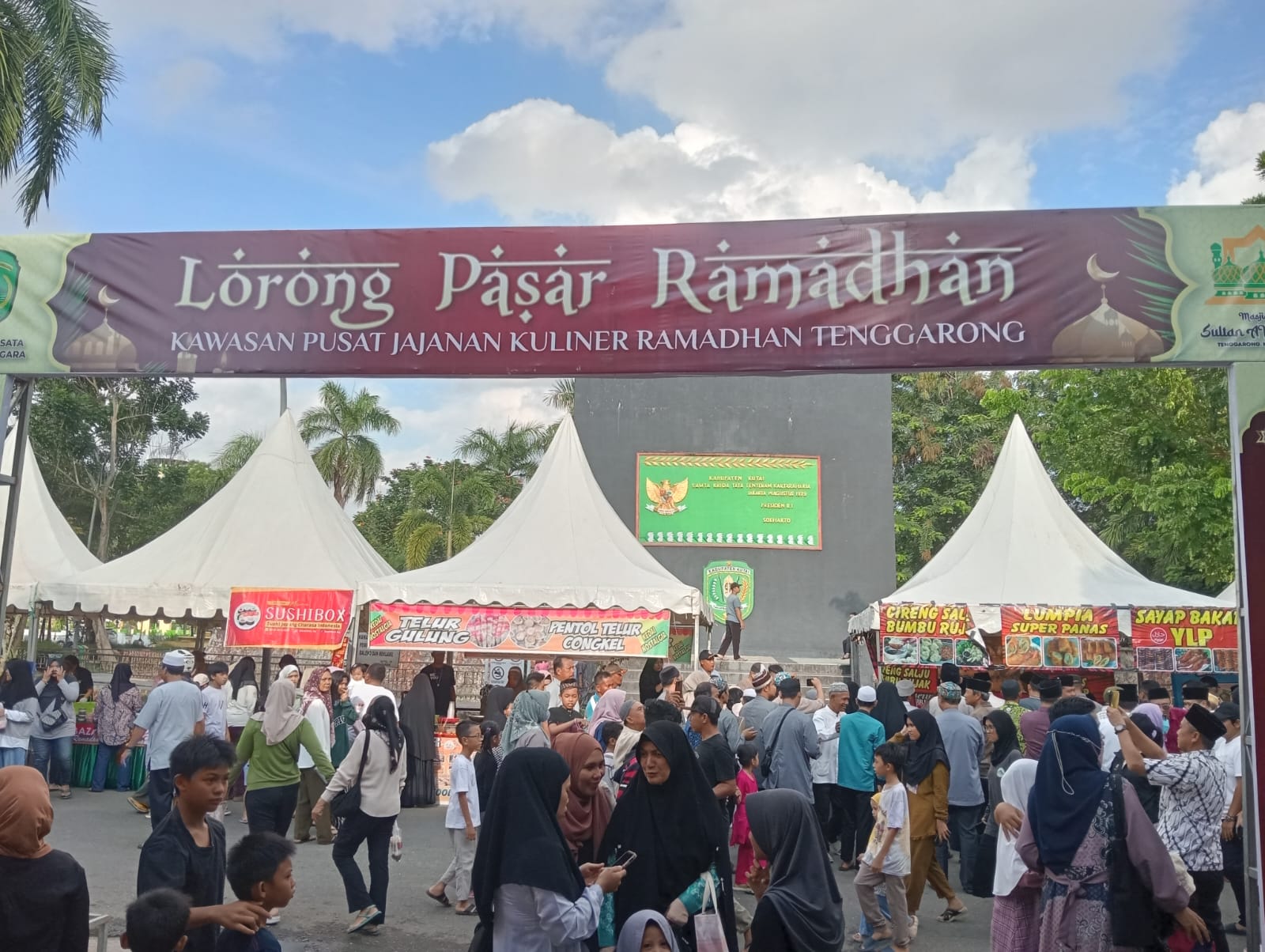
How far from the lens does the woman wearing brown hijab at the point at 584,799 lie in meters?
4.14

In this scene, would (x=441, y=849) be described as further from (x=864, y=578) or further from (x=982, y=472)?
(x=982, y=472)

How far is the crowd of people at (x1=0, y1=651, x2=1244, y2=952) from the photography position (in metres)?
3.03

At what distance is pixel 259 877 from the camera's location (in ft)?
9.40

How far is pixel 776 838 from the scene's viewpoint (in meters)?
3.46

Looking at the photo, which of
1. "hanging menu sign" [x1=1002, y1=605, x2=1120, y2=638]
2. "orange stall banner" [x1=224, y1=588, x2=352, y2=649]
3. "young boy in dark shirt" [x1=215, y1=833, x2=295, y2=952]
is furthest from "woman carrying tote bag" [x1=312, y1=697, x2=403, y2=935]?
"hanging menu sign" [x1=1002, y1=605, x2=1120, y2=638]

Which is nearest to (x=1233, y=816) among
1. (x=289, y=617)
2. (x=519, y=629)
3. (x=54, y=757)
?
(x=519, y=629)

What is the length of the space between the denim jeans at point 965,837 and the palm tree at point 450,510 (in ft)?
76.7

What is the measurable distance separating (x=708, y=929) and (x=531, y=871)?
72 centimetres

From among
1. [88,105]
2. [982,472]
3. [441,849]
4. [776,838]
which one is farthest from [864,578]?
[776,838]

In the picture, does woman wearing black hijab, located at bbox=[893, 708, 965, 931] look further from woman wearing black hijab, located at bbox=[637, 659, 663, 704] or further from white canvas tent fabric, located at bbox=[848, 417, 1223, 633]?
white canvas tent fabric, located at bbox=[848, 417, 1223, 633]

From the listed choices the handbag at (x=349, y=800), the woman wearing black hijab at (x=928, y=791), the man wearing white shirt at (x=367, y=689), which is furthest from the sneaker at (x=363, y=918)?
the woman wearing black hijab at (x=928, y=791)

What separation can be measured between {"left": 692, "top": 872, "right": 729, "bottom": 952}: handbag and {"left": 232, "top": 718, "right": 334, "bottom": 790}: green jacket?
3.82 m

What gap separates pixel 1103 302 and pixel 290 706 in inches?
222

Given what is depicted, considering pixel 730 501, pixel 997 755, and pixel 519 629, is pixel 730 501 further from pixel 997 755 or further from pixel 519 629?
pixel 997 755
